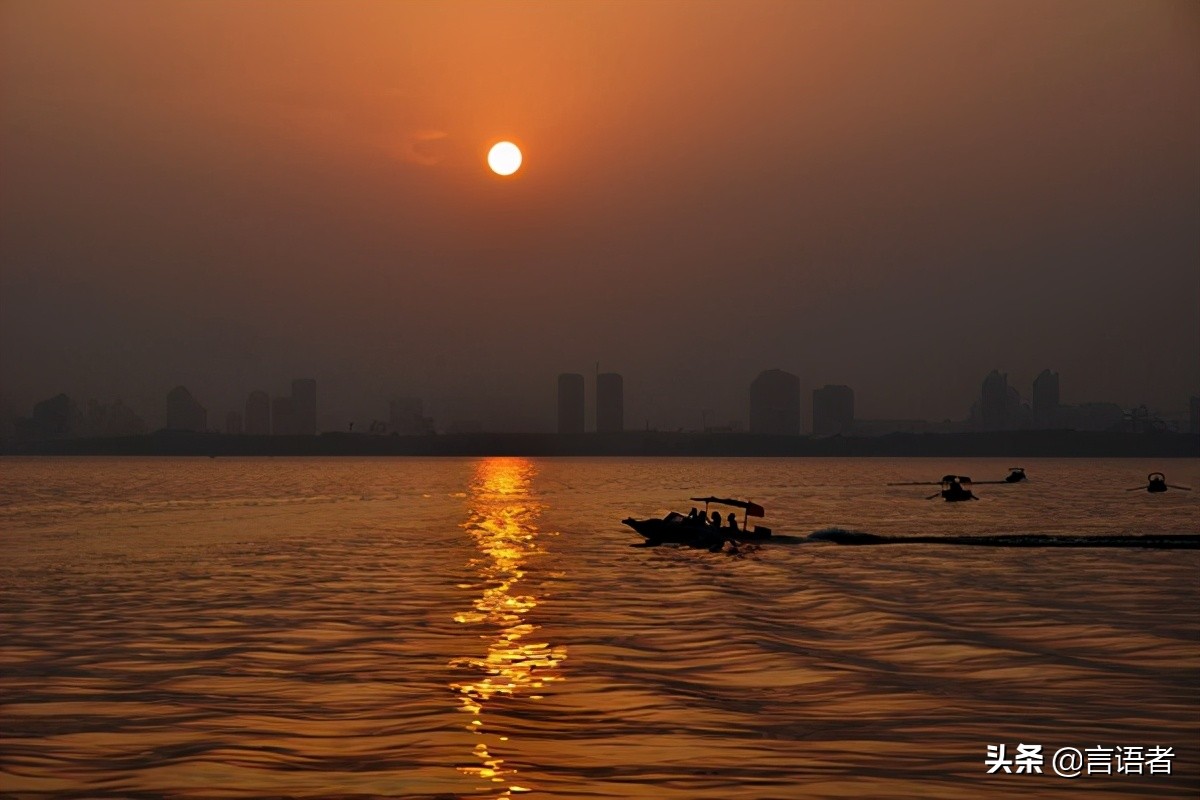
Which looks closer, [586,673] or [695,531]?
[586,673]

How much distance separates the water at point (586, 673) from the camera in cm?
1852

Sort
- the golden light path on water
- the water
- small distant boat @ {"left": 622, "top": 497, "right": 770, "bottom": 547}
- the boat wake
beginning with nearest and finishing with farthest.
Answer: the water
the golden light path on water
small distant boat @ {"left": 622, "top": 497, "right": 770, "bottom": 547}
the boat wake

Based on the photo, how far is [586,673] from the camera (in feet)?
88.2

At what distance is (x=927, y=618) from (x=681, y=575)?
15944 millimetres

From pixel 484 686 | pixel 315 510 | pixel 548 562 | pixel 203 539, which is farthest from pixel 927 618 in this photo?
pixel 315 510

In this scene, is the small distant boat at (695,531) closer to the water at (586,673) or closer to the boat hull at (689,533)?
the boat hull at (689,533)

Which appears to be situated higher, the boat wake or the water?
the water

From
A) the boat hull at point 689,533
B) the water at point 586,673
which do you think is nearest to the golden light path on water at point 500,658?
the water at point 586,673

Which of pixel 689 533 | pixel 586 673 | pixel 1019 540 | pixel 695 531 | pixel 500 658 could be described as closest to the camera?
pixel 586 673

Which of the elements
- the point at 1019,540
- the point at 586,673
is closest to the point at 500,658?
the point at 586,673

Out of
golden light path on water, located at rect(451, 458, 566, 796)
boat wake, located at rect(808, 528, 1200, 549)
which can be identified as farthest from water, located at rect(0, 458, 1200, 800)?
boat wake, located at rect(808, 528, 1200, 549)

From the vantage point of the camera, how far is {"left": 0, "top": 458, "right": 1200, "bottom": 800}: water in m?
18.5

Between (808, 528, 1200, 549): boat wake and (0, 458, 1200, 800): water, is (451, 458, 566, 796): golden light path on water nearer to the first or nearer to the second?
(0, 458, 1200, 800): water

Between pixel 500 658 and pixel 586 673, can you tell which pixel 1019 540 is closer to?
pixel 500 658
